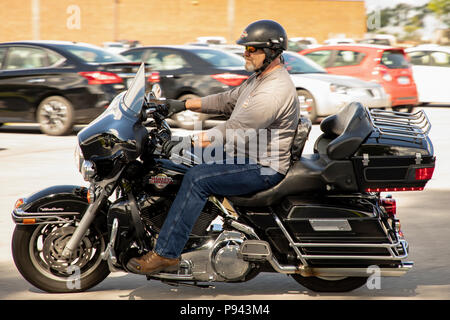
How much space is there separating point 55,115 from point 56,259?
8.57 meters

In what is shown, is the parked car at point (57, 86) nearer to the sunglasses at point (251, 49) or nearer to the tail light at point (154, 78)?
the tail light at point (154, 78)

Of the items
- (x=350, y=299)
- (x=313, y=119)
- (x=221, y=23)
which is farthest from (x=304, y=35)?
(x=350, y=299)

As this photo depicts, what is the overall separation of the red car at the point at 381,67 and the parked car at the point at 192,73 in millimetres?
3184

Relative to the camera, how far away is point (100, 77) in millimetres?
13156

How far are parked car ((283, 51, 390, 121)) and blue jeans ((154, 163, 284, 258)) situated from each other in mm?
10198

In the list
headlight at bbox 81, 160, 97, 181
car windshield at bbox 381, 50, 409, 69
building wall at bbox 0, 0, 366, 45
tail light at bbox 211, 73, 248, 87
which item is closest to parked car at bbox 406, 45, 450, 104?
car windshield at bbox 381, 50, 409, 69

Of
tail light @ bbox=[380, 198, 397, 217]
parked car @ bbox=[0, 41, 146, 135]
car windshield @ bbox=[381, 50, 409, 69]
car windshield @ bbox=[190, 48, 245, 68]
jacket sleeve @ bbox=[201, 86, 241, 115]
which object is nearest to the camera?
tail light @ bbox=[380, 198, 397, 217]

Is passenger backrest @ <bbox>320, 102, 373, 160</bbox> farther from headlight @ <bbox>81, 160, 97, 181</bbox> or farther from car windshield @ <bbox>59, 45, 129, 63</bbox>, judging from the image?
car windshield @ <bbox>59, 45, 129, 63</bbox>

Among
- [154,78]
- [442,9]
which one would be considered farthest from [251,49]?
[442,9]

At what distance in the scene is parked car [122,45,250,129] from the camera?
14.2 metres

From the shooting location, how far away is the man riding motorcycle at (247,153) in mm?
4676

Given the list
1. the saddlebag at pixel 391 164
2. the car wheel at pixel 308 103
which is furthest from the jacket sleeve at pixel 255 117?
the car wheel at pixel 308 103

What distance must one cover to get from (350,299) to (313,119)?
10.4 metres

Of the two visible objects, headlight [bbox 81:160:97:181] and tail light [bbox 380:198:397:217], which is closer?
headlight [bbox 81:160:97:181]
